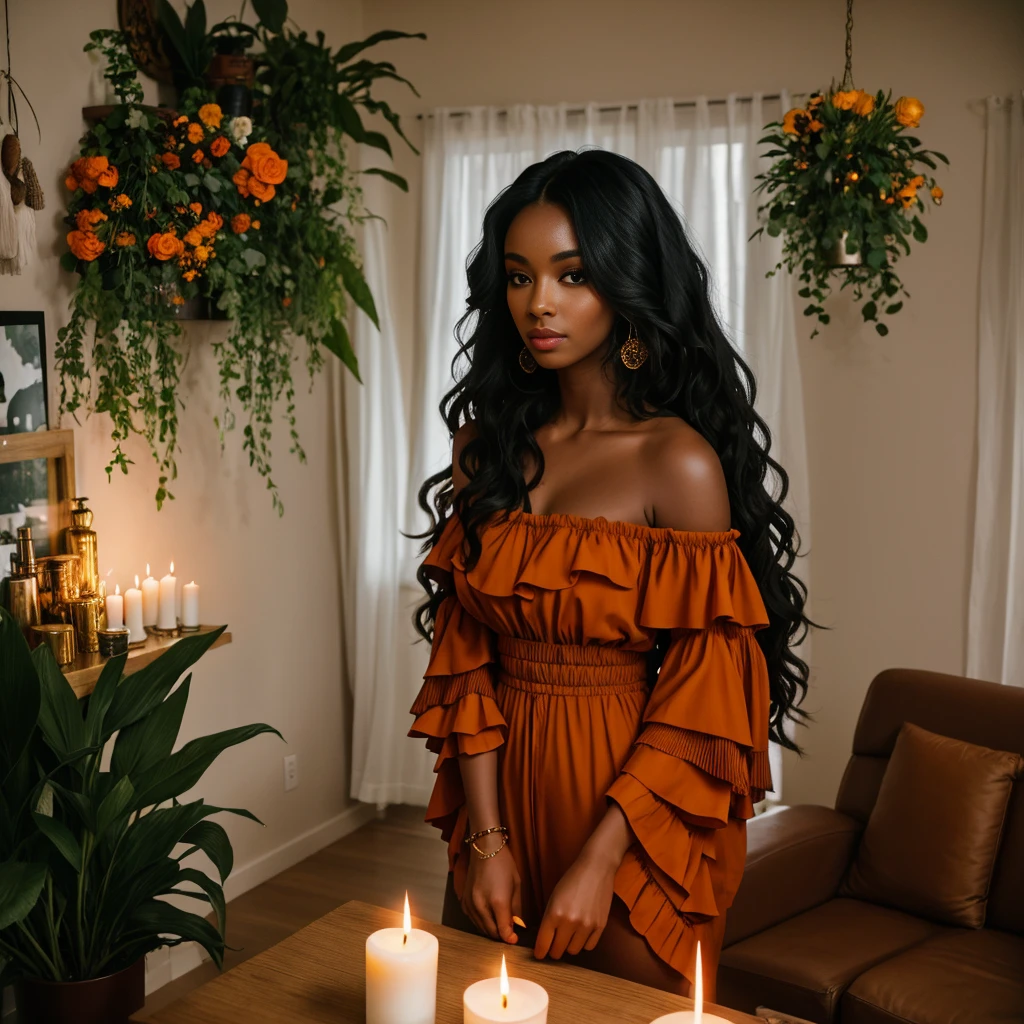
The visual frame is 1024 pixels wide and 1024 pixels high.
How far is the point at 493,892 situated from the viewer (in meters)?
1.46

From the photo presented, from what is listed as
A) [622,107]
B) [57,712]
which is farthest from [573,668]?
[622,107]

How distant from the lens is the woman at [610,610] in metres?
1.44

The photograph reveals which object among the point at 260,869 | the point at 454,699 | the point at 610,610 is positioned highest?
the point at 610,610

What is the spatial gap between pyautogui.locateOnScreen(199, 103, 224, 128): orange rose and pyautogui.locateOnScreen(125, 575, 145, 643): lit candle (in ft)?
3.66

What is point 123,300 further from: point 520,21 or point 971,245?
point 971,245

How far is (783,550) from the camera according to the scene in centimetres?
162

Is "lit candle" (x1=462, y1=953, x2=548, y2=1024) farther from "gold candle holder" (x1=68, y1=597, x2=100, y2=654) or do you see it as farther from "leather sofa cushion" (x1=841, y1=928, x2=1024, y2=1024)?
"gold candle holder" (x1=68, y1=597, x2=100, y2=654)

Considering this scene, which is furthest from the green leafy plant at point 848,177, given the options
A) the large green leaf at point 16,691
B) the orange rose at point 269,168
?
the large green leaf at point 16,691

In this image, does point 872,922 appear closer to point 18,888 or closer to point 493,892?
point 493,892

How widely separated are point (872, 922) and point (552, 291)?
160cm

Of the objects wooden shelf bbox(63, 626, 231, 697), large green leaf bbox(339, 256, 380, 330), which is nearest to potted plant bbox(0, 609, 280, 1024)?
wooden shelf bbox(63, 626, 231, 697)

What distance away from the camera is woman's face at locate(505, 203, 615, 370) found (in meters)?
1.50

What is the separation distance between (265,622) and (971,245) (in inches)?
94.2

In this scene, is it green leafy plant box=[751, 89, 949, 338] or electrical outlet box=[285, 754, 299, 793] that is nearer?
green leafy plant box=[751, 89, 949, 338]
